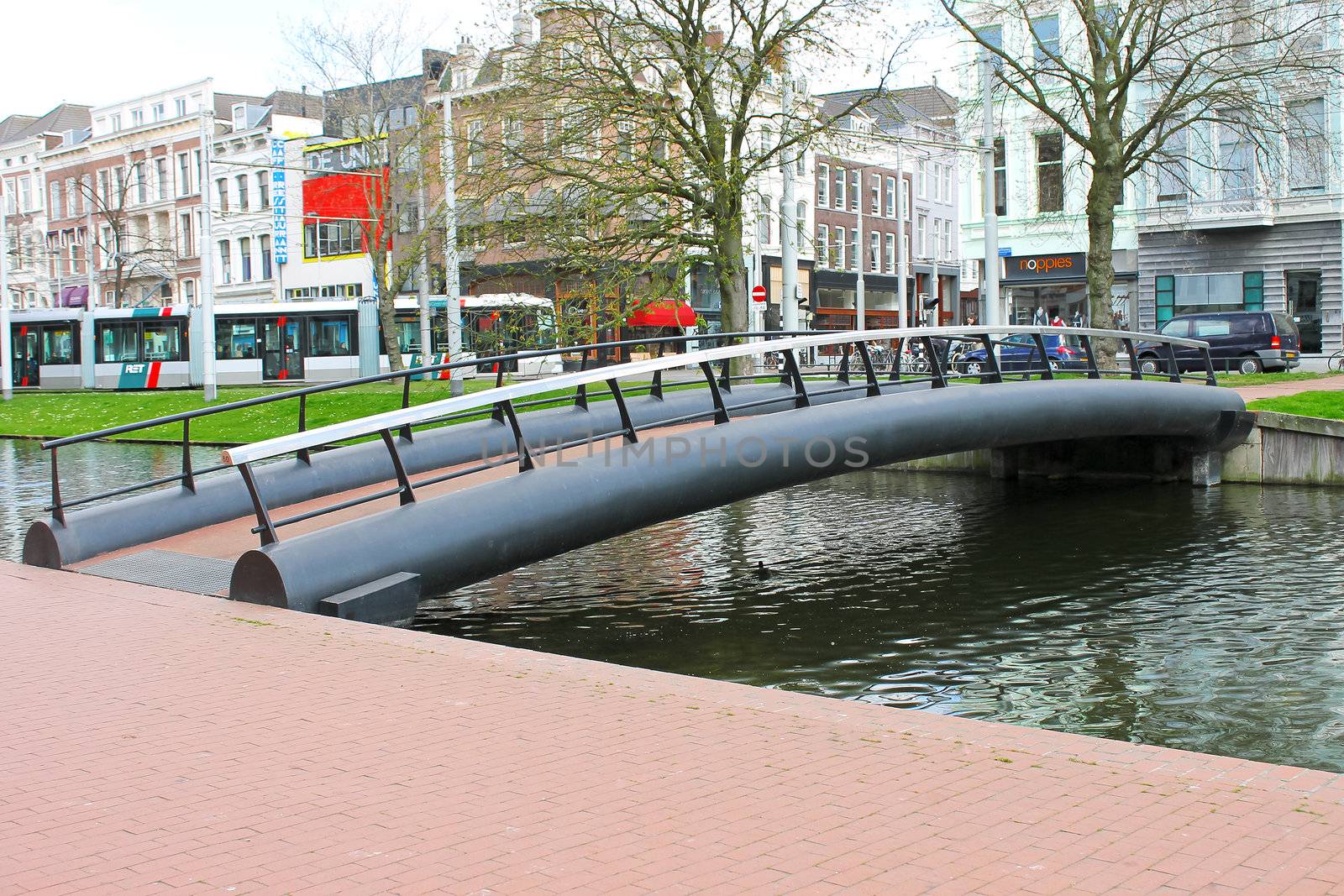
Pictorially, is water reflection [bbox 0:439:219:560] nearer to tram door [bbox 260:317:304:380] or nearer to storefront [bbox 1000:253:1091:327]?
tram door [bbox 260:317:304:380]

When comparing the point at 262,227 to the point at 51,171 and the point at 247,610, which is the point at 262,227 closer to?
the point at 51,171

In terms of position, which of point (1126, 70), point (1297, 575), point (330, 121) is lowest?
point (1297, 575)

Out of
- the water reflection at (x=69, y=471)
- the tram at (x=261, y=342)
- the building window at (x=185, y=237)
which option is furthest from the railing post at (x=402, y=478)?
the building window at (x=185, y=237)

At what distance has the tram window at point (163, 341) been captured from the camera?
44719 millimetres

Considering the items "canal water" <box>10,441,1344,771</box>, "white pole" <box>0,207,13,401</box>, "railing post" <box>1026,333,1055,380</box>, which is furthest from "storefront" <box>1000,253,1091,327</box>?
"white pole" <box>0,207,13,401</box>

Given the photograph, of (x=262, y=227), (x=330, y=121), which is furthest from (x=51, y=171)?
(x=330, y=121)

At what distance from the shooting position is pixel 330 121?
51.5 m

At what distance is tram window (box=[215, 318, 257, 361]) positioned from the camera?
145 feet

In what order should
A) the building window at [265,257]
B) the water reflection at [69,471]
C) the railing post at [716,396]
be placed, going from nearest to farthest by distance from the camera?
the railing post at [716,396]
the water reflection at [69,471]
the building window at [265,257]

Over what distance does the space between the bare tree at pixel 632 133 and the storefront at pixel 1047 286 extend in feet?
82.9

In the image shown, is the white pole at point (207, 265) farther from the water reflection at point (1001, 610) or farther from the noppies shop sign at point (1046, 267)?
the noppies shop sign at point (1046, 267)

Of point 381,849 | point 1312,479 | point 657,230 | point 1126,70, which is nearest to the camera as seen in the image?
point 381,849

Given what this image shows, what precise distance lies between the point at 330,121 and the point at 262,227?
1475 cm

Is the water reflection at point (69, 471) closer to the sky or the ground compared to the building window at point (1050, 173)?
closer to the ground
